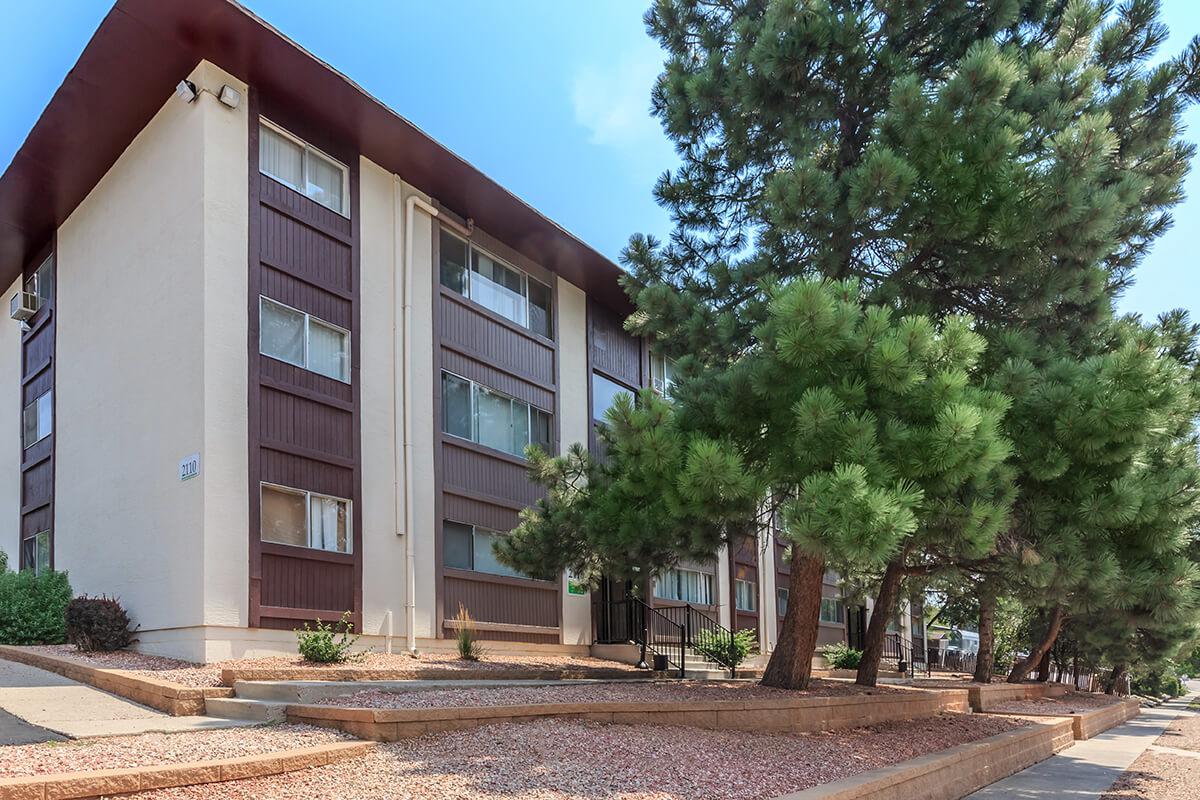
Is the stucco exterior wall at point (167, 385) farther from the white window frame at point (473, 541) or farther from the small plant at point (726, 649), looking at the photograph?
the small plant at point (726, 649)

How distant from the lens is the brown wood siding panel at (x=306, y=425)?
1459 centimetres

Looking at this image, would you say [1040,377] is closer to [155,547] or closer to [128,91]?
[155,547]

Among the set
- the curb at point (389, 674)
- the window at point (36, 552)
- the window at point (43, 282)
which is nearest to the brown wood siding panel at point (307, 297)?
the curb at point (389, 674)

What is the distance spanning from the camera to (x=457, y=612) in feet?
56.5

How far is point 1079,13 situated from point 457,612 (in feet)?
40.8

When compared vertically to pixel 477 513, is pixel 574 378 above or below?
above

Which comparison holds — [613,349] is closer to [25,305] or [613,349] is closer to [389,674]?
[25,305]

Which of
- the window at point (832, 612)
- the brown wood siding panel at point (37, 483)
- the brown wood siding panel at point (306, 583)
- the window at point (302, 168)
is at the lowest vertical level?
the window at point (832, 612)

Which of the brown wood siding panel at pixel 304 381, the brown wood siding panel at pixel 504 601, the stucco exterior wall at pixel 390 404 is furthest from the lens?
the brown wood siding panel at pixel 504 601

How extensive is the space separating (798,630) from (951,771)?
10.4 ft

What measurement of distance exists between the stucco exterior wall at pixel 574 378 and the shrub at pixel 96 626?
8767 millimetres

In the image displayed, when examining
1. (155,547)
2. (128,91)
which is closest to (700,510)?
(155,547)

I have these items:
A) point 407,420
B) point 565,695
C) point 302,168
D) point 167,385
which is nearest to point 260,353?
point 167,385

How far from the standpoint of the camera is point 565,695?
1048cm
